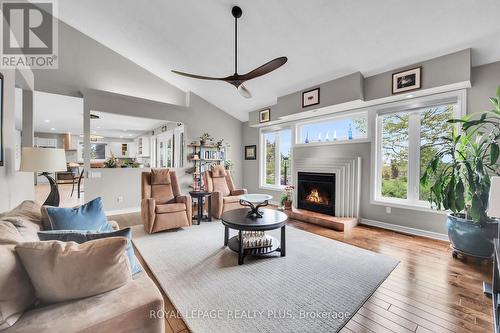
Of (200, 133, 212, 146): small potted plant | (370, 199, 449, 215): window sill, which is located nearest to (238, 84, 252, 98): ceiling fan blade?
(200, 133, 212, 146): small potted plant

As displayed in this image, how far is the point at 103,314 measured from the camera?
103 centimetres

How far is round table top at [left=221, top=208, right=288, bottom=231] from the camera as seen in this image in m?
2.48

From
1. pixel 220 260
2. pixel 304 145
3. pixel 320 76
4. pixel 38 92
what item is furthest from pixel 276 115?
pixel 38 92

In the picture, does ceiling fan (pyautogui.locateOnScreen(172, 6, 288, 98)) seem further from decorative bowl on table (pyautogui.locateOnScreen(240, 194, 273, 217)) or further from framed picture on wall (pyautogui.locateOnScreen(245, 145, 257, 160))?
framed picture on wall (pyautogui.locateOnScreen(245, 145, 257, 160))

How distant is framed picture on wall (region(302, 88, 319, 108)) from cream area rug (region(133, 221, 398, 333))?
2.57m

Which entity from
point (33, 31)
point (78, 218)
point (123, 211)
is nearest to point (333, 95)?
point (78, 218)

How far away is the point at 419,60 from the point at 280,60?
2393 mm

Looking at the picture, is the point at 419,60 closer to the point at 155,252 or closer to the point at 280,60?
the point at 280,60

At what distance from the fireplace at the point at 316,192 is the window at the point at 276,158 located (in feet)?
2.26

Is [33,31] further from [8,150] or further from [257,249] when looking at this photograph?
[257,249]

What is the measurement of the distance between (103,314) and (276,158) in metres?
5.19

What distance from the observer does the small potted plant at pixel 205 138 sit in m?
5.69

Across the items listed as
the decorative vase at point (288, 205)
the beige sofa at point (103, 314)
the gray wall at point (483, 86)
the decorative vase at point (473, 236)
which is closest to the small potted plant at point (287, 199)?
the decorative vase at point (288, 205)

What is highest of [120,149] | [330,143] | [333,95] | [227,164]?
[333,95]
